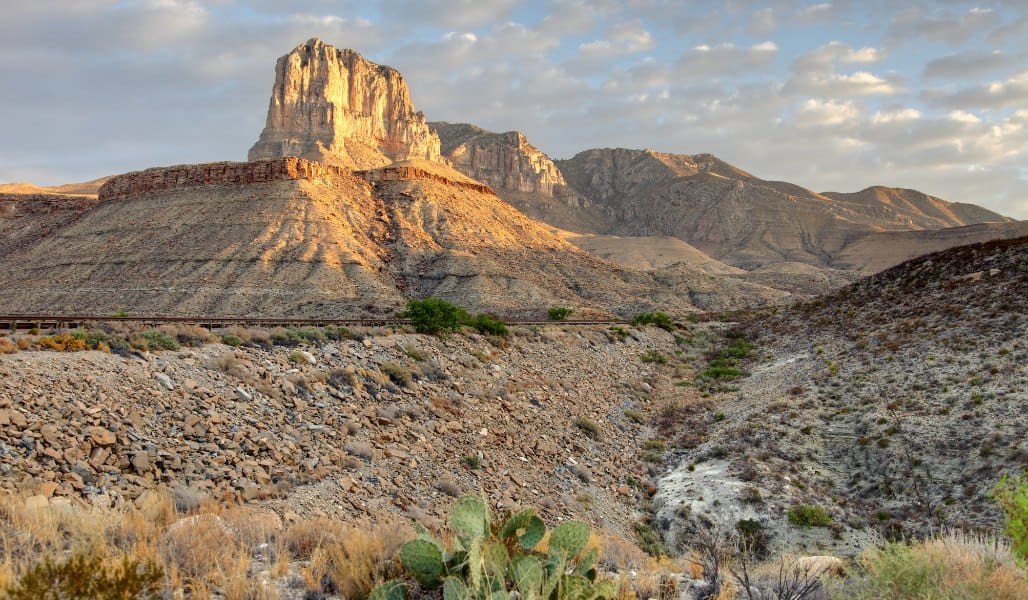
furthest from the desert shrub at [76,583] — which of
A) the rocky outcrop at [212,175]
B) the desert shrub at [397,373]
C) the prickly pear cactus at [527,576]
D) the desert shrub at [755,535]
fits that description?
the rocky outcrop at [212,175]

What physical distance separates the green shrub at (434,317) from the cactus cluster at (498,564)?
20.7 m

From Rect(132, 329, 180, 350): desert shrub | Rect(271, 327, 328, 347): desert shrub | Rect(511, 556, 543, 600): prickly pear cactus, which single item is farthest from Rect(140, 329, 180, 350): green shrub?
Rect(511, 556, 543, 600): prickly pear cactus

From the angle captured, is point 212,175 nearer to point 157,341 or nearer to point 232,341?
point 232,341

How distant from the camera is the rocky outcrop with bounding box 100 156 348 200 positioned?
78.8 meters

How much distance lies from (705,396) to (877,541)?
14392 millimetres

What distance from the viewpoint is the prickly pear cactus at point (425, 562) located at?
5.61 m

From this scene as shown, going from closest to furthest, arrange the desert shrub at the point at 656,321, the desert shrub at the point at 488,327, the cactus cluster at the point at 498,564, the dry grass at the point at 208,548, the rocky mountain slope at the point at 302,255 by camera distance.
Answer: the cactus cluster at the point at 498,564, the dry grass at the point at 208,548, the desert shrub at the point at 488,327, the desert shrub at the point at 656,321, the rocky mountain slope at the point at 302,255

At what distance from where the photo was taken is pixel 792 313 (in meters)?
43.2

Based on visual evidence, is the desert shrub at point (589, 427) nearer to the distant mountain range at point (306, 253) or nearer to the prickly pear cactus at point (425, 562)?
the prickly pear cactus at point (425, 562)

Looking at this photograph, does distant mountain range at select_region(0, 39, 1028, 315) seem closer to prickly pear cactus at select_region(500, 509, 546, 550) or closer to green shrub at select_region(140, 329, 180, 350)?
green shrub at select_region(140, 329, 180, 350)

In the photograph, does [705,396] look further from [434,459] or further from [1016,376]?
[434,459]

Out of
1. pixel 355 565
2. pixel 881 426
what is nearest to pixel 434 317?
pixel 881 426

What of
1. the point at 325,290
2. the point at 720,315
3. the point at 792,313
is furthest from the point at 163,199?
the point at 792,313

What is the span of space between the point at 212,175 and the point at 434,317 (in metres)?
66.5
